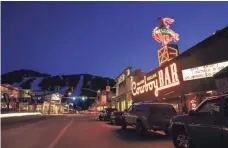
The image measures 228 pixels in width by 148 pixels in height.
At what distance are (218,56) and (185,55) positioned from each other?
15.4 feet

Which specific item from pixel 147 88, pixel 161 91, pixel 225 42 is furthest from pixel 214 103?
pixel 147 88

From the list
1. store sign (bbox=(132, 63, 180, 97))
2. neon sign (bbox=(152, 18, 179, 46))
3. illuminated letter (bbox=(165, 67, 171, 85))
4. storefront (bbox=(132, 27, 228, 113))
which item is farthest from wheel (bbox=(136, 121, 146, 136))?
neon sign (bbox=(152, 18, 179, 46))

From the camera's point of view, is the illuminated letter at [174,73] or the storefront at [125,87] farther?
the storefront at [125,87]

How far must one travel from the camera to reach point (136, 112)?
1792 cm

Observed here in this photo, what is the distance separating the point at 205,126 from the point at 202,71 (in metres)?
14.3

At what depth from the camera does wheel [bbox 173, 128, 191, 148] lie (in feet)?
32.1

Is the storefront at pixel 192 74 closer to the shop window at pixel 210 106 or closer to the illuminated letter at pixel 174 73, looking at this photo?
the illuminated letter at pixel 174 73

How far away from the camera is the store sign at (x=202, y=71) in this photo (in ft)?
66.4

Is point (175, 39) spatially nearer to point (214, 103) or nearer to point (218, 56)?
point (218, 56)

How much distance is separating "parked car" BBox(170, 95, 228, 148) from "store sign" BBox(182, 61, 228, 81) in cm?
1122

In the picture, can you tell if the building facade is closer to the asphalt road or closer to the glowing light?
the glowing light

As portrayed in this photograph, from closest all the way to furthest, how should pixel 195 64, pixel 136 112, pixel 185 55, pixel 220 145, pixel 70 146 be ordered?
pixel 220 145, pixel 70 146, pixel 136 112, pixel 195 64, pixel 185 55

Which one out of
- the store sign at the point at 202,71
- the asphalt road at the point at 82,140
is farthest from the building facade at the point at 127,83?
the asphalt road at the point at 82,140

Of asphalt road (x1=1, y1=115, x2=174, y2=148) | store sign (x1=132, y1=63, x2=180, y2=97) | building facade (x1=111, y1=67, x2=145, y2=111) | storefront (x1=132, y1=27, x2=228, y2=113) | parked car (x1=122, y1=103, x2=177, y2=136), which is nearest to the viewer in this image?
asphalt road (x1=1, y1=115, x2=174, y2=148)
